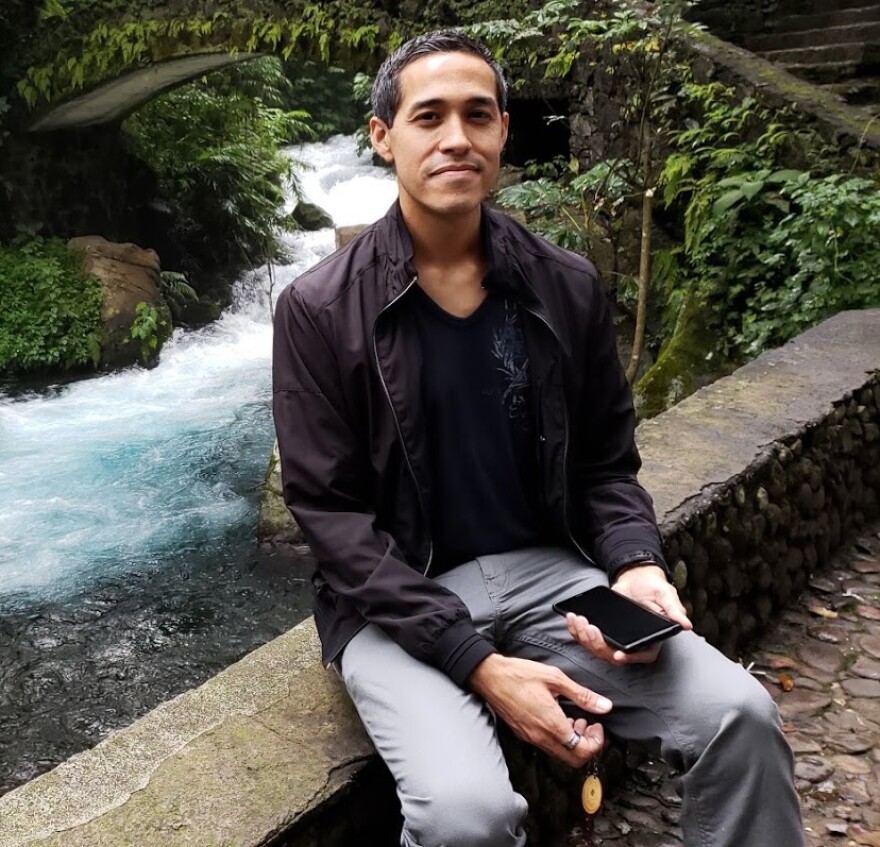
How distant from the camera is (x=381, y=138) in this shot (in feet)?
6.00

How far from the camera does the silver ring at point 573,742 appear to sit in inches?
57.6

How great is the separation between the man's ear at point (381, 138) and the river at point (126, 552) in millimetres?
3306

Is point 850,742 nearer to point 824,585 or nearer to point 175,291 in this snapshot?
point 824,585

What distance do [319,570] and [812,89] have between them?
5.26 m

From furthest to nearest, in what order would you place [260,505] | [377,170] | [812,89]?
[377,170] → [260,505] → [812,89]

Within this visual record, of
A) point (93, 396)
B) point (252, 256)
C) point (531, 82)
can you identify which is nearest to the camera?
point (531, 82)

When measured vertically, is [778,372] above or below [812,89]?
below

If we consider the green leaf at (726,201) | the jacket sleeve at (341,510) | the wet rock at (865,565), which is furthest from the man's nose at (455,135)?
the green leaf at (726,201)

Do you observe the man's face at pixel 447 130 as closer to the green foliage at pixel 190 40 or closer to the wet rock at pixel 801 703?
the wet rock at pixel 801 703

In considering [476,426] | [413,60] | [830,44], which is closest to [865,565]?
[476,426]

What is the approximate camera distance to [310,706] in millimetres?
1796

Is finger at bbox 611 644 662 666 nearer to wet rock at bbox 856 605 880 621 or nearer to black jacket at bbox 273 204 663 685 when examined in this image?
black jacket at bbox 273 204 663 685

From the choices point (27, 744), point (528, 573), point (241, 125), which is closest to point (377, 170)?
point (241, 125)

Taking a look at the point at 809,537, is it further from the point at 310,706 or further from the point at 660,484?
the point at 310,706
